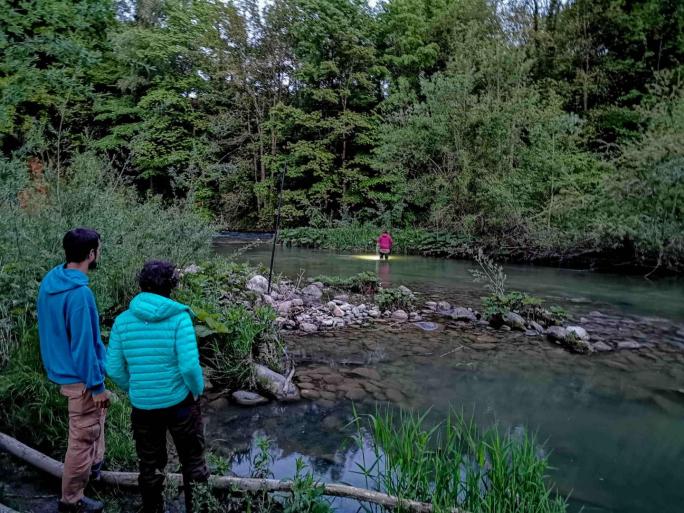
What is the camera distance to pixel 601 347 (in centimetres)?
695

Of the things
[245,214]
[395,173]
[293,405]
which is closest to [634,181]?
[395,173]

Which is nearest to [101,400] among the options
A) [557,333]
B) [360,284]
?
[557,333]

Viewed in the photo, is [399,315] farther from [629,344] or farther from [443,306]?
[629,344]

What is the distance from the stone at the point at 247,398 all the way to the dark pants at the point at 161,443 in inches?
81.1

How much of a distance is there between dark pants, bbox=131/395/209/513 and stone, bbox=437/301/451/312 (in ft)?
23.4

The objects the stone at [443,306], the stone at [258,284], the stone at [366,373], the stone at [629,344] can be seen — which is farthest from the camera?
the stone at [443,306]

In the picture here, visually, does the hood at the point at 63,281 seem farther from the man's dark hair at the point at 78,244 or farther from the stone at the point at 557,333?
the stone at the point at 557,333

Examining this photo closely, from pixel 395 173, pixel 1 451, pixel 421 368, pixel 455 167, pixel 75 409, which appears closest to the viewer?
pixel 75 409

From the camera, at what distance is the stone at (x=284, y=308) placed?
7.88 m

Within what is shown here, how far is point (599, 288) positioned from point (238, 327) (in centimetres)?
1128

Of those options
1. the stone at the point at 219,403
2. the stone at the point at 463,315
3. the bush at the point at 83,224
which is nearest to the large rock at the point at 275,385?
the stone at the point at 219,403

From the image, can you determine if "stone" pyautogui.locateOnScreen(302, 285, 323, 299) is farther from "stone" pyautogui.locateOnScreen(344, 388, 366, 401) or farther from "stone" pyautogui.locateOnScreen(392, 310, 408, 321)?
"stone" pyautogui.locateOnScreen(344, 388, 366, 401)

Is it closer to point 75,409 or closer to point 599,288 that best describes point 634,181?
point 599,288

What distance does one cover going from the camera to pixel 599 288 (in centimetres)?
1255
